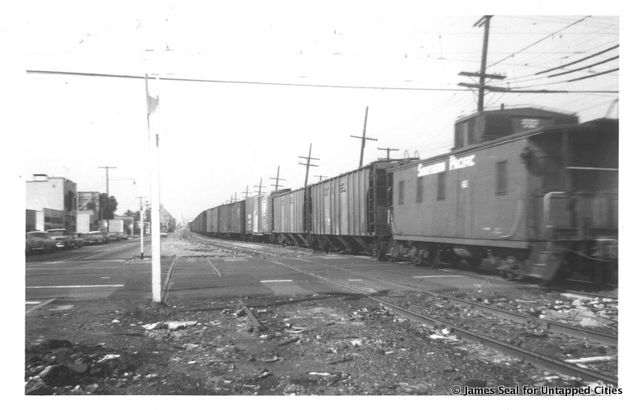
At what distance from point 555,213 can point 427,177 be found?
471cm

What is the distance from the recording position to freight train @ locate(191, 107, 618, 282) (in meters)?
8.83

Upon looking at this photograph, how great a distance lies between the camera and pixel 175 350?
5.27m

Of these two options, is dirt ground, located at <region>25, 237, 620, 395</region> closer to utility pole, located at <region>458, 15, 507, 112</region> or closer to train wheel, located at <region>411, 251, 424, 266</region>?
train wheel, located at <region>411, 251, 424, 266</region>

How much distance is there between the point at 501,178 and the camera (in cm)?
1009

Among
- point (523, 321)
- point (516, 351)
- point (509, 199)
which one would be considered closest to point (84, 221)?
point (509, 199)

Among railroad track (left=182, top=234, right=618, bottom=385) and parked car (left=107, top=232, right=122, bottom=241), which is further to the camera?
parked car (left=107, top=232, right=122, bottom=241)

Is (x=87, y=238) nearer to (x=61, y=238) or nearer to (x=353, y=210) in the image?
(x=61, y=238)

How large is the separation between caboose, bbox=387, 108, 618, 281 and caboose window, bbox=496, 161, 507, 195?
22 millimetres

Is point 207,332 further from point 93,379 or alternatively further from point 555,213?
point 555,213

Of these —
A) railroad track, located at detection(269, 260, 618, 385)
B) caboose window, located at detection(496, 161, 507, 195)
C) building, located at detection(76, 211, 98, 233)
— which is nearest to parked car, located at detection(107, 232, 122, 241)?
building, located at detection(76, 211, 98, 233)

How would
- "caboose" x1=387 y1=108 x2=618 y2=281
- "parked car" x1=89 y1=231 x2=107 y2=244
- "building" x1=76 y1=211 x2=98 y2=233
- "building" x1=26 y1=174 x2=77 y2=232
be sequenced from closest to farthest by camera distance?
"caboose" x1=387 y1=108 x2=618 y2=281 < "building" x1=26 y1=174 x2=77 y2=232 < "parked car" x1=89 y1=231 x2=107 y2=244 < "building" x1=76 y1=211 x2=98 y2=233

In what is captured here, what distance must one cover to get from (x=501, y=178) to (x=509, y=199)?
0.53m

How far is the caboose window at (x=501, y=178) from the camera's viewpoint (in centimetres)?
996
